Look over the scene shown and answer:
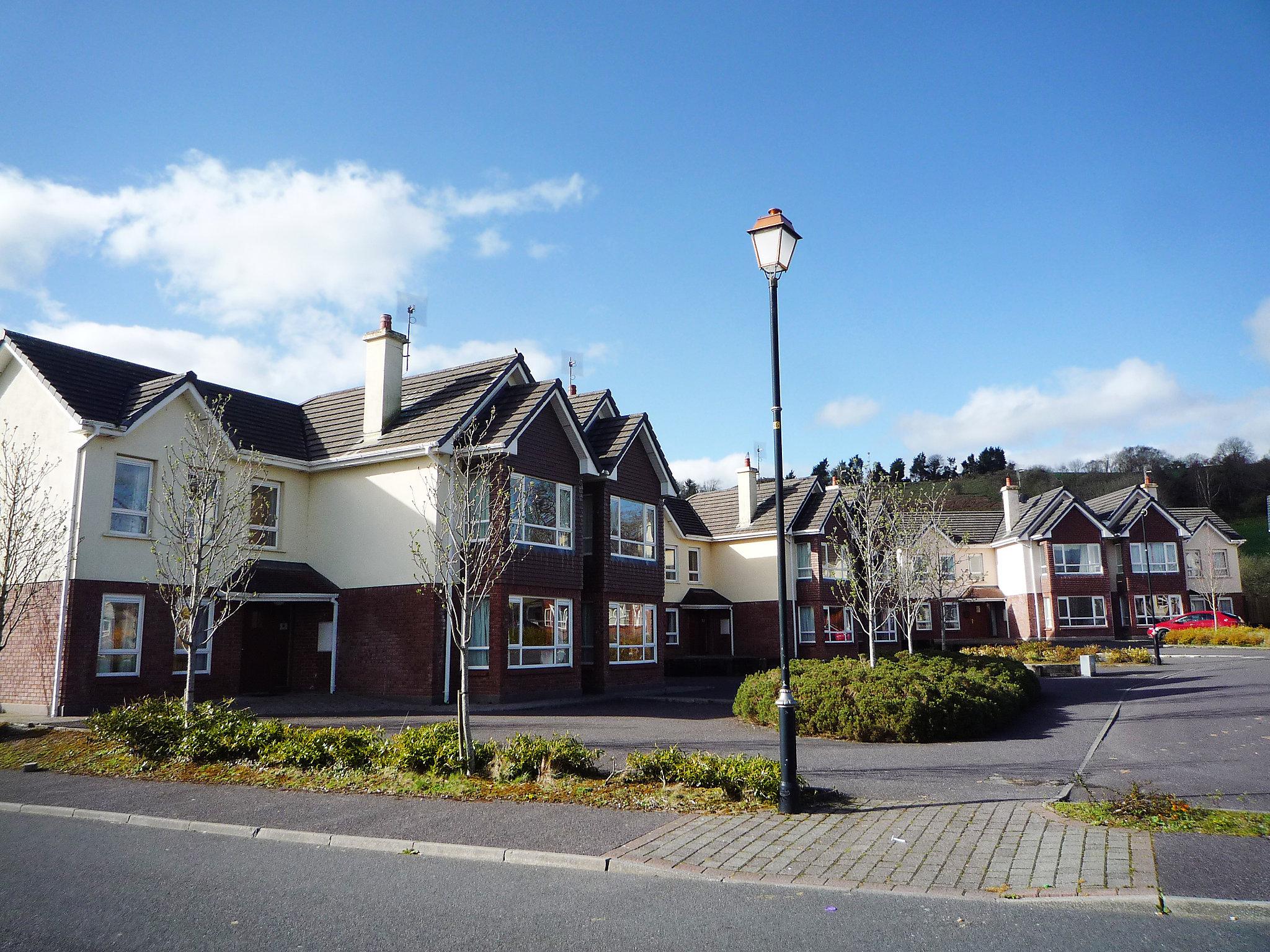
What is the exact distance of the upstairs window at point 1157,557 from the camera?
52344mm

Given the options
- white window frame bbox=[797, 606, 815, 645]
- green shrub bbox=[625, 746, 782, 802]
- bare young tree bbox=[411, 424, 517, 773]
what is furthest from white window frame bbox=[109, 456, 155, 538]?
white window frame bbox=[797, 606, 815, 645]

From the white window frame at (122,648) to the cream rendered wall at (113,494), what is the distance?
41 cm

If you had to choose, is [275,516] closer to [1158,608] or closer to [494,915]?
[494,915]

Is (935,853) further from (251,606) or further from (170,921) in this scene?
(251,606)

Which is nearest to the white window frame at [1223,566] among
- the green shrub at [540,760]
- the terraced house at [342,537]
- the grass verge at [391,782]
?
the terraced house at [342,537]

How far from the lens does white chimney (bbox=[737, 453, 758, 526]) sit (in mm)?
40344

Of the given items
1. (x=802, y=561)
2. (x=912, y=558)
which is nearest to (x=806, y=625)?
(x=802, y=561)

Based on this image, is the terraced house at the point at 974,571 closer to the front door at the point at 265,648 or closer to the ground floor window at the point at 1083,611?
the ground floor window at the point at 1083,611

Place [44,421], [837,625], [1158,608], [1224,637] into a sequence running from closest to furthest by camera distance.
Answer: [44,421], [1224,637], [837,625], [1158,608]

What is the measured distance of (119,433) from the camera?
18828 millimetres

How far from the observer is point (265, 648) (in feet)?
73.3

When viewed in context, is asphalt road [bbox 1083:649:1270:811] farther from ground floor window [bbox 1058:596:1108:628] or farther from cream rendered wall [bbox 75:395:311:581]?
ground floor window [bbox 1058:596:1108:628]

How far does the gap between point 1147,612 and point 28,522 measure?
53.4 meters

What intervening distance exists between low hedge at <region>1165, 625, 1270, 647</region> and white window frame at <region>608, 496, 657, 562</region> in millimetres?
27914
